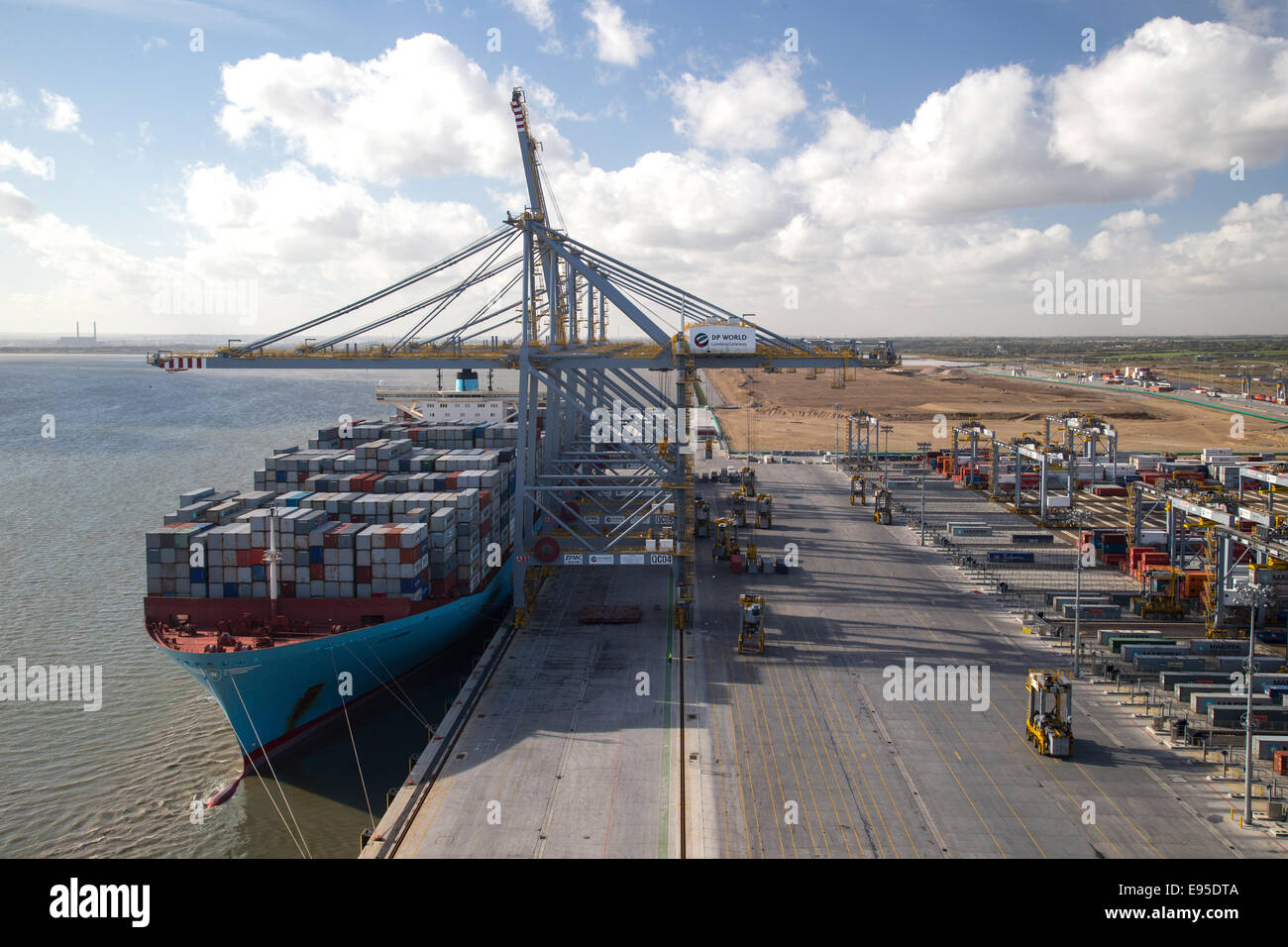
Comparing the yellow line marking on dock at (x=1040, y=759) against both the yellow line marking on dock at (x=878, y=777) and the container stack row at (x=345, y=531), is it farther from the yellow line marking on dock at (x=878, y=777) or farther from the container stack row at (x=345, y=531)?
the container stack row at (x=345, y=531)

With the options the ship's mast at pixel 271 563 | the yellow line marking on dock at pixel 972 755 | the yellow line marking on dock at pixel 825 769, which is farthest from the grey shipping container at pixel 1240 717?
the ship's mast at pixel 271 563

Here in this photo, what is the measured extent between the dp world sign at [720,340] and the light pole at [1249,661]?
2247cm

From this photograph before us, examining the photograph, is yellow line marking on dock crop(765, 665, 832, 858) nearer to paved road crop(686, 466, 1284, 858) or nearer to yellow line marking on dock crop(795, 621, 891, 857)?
paved road crop(686, 466, 1284, 858)

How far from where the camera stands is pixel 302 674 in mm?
31438

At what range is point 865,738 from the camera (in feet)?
92.7

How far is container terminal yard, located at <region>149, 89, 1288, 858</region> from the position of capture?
23234 mm

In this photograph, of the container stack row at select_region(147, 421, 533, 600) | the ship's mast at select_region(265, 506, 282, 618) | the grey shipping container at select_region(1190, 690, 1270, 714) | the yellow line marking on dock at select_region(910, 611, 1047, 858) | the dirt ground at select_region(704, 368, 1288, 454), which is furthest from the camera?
the dirt ground at select_region(704, 368, 1288, 454)

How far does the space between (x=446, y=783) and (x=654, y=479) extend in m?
23.2

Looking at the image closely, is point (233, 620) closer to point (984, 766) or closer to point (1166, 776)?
point (984, 766)

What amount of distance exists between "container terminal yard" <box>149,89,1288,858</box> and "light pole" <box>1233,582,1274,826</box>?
0.90 feet

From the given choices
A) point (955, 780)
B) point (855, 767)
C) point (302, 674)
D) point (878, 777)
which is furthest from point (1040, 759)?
point (302, 674)

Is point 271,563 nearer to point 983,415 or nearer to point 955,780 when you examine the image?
point 955,780

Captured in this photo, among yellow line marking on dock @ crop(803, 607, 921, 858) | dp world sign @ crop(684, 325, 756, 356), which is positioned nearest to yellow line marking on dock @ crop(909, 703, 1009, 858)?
yellow line marking on dock @ crop(803, 607, 921, 858)

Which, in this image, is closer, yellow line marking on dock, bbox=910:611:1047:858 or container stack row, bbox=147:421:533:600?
yellow line marking on dock, bbox=910:611:1047:858
